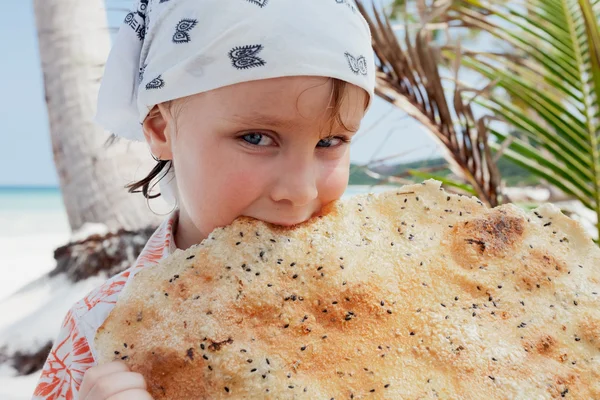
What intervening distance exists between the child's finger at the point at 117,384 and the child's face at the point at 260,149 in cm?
40

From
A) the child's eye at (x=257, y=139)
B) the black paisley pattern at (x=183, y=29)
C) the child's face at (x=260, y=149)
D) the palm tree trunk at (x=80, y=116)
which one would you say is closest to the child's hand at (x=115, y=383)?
the child's face at (x=260, y=149)

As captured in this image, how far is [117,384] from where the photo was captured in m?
0.95

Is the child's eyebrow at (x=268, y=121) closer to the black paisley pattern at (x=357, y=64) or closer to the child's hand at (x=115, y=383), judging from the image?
the black paisley pattern at (x=357, y=64)

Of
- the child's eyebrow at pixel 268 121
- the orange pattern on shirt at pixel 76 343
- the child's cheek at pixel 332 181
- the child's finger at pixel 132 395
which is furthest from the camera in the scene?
the orange pattern on shirt at pixel 76 343

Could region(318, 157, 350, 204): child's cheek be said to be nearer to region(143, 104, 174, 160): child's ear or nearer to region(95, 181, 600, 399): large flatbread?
region(95, 181, 600, 399): large flatbread

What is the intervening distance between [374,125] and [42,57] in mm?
2451

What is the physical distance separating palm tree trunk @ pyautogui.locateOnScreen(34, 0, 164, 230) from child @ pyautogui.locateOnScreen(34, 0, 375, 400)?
7.42 feet

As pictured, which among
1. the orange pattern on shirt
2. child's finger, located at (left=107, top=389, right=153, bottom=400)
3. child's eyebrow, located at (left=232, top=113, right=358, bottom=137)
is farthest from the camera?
the orange pattern on shirt

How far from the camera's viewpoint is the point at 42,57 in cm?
371

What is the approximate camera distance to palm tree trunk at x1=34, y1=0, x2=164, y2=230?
11.6 feet

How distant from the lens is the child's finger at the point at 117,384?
3.09 feet

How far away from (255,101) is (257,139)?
87 mm

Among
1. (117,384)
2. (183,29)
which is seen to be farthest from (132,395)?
(183,29)

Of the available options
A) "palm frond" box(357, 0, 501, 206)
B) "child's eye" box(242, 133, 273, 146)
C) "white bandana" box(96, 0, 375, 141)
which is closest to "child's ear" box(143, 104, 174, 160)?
"white bandana" box(96, 0, 375, 141)
